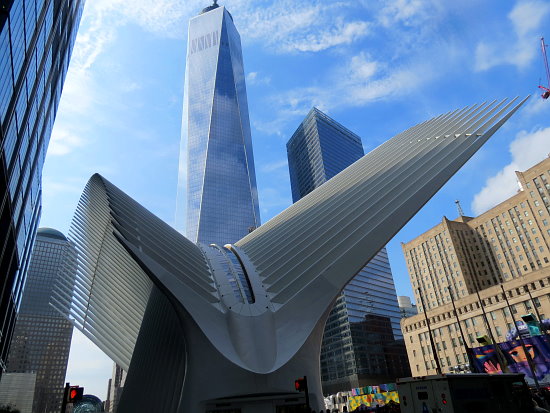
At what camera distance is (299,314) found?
1991 centimetres

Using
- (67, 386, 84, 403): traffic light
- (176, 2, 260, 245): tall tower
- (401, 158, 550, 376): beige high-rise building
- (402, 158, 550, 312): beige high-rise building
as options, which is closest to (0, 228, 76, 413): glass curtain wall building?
(176, 2, 260, 245): tall tower

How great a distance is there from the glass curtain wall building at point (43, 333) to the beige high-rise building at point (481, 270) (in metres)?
131

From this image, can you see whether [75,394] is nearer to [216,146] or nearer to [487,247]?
[487,247]

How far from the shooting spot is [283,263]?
74.2ft

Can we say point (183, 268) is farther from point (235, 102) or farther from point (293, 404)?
point (235, 102)

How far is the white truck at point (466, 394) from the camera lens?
12.6 meters

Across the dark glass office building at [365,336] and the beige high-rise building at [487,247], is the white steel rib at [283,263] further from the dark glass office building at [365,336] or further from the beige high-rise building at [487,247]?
the dark glass office building at [365,336]

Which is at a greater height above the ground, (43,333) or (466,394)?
(43,333)

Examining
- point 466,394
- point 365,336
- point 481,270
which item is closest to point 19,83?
point 466,394

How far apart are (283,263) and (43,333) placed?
560 ft

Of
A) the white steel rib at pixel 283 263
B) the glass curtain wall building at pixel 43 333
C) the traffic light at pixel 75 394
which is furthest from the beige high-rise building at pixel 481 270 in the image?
the glass curtain wall building at pixel 43 333

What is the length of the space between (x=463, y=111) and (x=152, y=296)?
28404mm

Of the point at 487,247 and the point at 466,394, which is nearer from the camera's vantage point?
the point at 466,394

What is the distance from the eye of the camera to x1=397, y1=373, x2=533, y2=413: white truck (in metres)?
12.6
